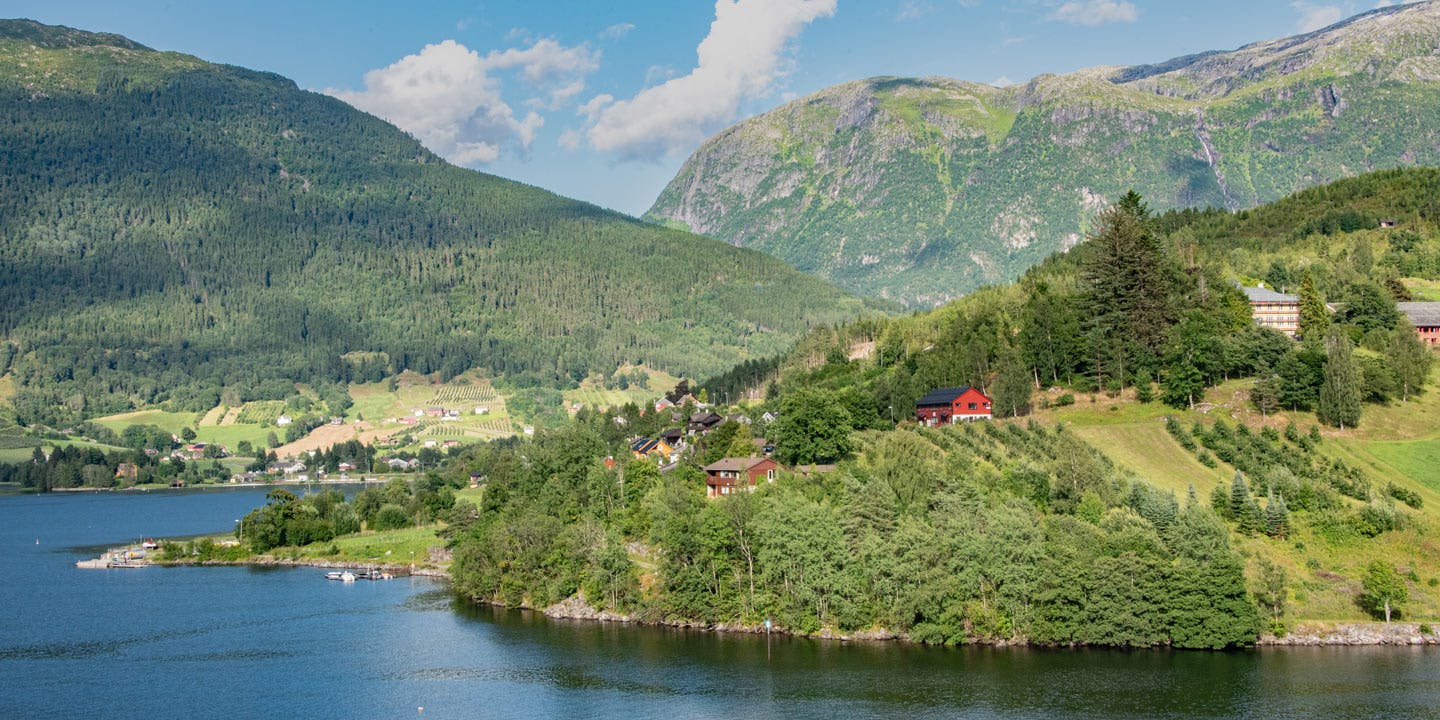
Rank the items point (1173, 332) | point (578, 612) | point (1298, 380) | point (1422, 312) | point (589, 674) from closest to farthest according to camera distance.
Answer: point (589, 674), point (578, 612), point (1298, 380), point (1173, 332), point (1422, 312)

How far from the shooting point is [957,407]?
121m

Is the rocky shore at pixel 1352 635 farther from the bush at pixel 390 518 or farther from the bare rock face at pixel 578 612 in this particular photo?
the bush at pixel 390 518

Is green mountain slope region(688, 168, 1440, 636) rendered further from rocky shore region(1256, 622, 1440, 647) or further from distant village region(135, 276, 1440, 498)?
distant village region(135, 276, 1440, 498)

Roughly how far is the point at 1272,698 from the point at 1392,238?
108 meters

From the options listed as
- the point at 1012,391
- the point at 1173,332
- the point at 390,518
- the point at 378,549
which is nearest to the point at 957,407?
the point at 1012,391

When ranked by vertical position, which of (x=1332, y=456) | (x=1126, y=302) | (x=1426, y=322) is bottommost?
(x=1332, y=456)

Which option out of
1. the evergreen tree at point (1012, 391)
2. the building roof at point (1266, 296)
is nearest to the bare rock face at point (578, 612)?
the evergreen tree at point (1012, 391)

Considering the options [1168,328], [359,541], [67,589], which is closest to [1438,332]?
[1168,328]

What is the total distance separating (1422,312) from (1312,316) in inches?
604

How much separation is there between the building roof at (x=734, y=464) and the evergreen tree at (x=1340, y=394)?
49.5 meters

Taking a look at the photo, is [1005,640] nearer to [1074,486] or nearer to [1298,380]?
[1074,486]

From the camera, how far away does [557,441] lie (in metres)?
133

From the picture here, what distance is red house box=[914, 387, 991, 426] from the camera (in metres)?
121

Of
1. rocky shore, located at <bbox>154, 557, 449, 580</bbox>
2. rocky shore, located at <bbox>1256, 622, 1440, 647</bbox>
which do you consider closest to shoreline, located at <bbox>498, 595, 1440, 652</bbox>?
rocky shore, located at <bbox>1256, 622, 1440, 647</bbox>
